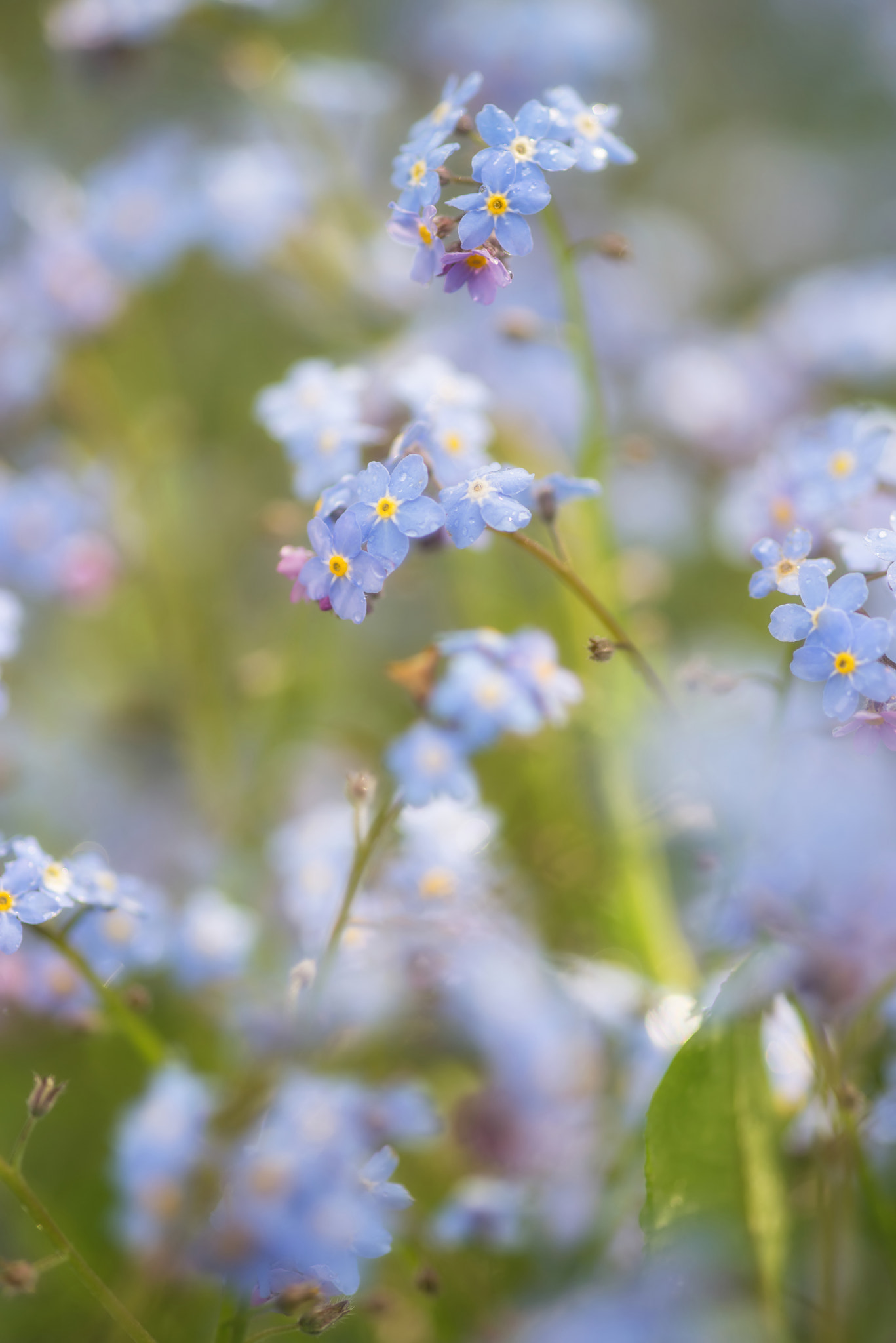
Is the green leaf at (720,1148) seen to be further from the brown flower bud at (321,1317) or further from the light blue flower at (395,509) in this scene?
the light blue flower at (395,509)

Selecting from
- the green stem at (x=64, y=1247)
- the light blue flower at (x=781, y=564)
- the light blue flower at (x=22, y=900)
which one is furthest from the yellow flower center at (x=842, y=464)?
the green stem at (x=64, y=1247)

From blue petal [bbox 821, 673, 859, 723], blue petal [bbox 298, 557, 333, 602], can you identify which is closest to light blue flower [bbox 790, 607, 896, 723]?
blue petal [bbox 821, 673, 859, 723]

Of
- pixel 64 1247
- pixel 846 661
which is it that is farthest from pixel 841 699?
pixel 64 1247

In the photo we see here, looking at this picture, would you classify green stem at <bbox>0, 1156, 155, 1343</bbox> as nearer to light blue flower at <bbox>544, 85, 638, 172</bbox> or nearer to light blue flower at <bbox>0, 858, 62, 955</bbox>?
light blue flower at <bbox>0, 858, 62, 955</bbox>

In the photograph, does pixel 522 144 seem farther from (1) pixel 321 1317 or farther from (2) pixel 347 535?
(1) pixel 321 1317

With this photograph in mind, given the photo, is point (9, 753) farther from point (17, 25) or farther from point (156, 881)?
point (17, 25)

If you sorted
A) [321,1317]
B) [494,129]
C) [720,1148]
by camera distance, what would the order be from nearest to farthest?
1. [321,1317]
2. [494,129]
3. [720,1148]
